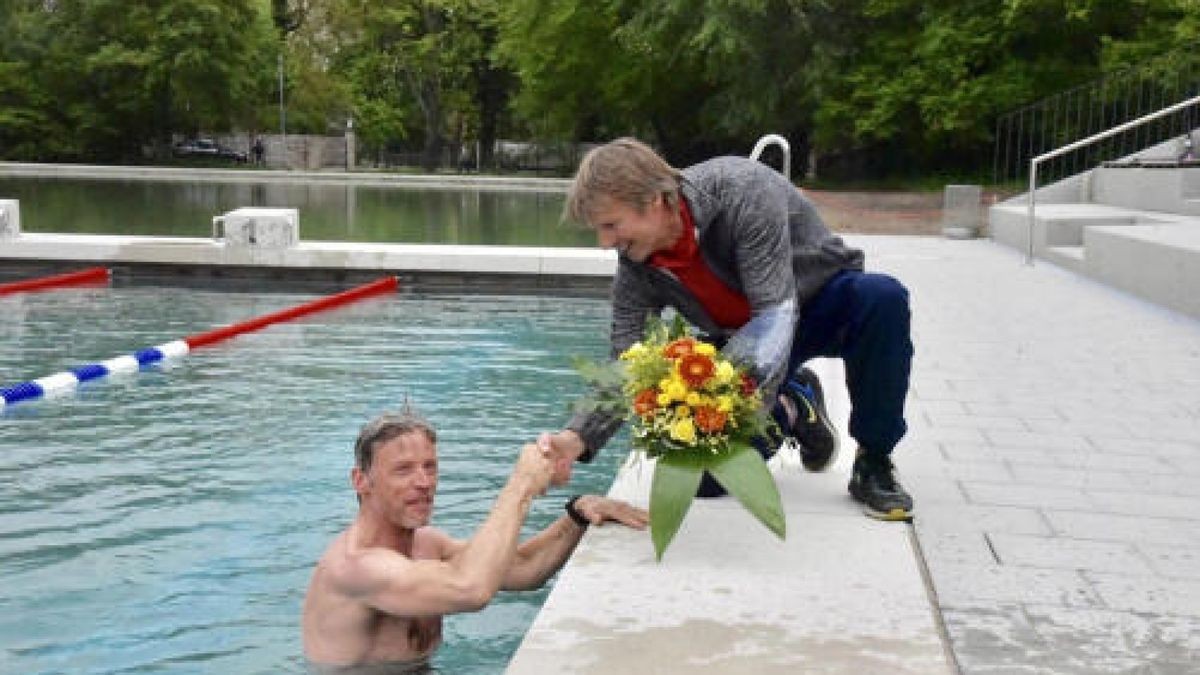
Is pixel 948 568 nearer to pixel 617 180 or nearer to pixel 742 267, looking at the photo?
pixel 742 267

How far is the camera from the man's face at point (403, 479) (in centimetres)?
353

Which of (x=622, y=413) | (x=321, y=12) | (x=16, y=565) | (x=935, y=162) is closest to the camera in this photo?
(x=622, y=413)

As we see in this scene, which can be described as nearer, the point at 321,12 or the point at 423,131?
the point at 321,12

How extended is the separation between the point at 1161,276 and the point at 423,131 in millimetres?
54637

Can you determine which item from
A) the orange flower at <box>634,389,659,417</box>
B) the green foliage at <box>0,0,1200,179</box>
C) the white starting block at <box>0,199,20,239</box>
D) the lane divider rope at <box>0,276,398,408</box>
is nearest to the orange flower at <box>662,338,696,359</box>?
the orange flower at <box>634,389,659,417</box>

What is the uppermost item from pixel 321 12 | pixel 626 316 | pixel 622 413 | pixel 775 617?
pixel 321 12

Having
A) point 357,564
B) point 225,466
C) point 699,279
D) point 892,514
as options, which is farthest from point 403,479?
point 225,466

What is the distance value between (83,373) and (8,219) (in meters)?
6.73

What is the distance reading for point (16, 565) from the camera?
5336 mm

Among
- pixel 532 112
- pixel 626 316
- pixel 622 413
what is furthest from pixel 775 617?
pixel 532 112

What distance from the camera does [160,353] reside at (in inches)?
386

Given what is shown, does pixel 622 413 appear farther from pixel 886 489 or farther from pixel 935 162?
pixel 935 162

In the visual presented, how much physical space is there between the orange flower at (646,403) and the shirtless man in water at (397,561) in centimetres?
30

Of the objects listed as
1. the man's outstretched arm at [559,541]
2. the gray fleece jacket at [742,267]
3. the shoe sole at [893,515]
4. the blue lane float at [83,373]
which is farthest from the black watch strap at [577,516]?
the blue lane float at [83,373]
